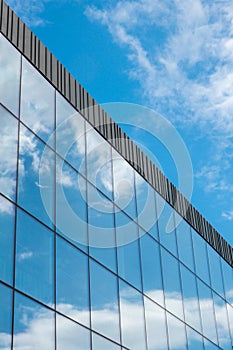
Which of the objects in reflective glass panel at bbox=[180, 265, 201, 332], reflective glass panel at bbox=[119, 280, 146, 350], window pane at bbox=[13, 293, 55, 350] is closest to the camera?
window pane at bbox=[13, 293, 55, 350]

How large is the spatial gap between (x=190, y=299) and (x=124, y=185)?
7514 millimetres

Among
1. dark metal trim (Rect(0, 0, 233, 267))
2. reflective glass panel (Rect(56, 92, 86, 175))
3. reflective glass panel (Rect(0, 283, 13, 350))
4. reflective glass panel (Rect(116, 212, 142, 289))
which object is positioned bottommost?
reflective glass panel (Rect(0, 283, 13, 350))

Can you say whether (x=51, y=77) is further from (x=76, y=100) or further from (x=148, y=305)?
(x=148, y=305)

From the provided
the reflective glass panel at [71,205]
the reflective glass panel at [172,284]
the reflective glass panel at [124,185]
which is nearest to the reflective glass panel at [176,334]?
the reflective glass panel at [172,284]

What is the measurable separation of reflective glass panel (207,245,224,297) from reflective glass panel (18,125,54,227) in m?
17.1

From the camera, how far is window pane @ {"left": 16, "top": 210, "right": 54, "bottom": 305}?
1889 centimetres

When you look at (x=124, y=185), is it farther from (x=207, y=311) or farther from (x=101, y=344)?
(x=207, y=311)

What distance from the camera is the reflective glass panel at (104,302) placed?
22.7m

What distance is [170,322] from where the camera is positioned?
29.0m

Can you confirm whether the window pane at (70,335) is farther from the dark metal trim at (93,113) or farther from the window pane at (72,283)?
the dark metal trim at (93,113)

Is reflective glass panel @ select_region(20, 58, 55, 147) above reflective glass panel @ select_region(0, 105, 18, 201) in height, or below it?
above

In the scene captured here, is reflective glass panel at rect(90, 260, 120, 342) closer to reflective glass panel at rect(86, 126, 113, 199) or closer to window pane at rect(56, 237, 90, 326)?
window pane at rect(56, 237, 90, 326)

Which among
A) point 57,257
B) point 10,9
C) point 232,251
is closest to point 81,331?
point 57,257

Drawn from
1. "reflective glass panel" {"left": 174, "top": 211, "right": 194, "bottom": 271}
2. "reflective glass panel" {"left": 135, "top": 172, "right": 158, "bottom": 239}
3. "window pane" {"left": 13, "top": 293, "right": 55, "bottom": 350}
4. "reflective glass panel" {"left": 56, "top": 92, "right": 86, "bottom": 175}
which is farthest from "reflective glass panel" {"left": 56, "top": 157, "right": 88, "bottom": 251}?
"reflective glass panel" {"left": 174, "top": 211, "right": 194, "bottom": 271}
